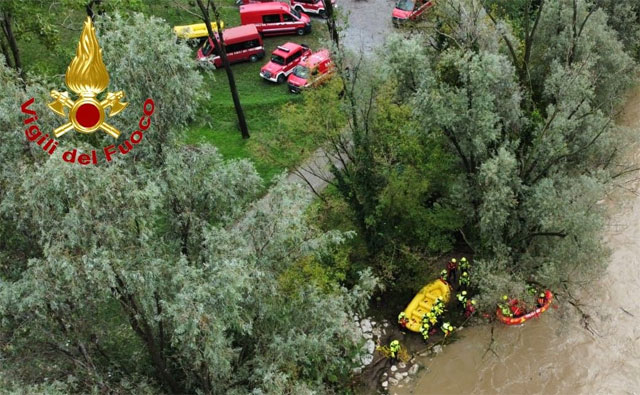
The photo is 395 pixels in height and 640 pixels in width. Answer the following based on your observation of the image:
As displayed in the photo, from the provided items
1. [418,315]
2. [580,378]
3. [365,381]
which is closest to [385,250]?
[418,315]

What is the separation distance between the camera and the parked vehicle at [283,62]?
32.4 metres

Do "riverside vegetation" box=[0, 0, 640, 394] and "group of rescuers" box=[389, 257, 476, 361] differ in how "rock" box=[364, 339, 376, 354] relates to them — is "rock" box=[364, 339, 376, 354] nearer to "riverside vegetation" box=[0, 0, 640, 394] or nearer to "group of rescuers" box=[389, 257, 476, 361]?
"group of rescuers" box=[389, 257, 476, 361]

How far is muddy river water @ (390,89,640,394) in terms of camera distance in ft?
69.7

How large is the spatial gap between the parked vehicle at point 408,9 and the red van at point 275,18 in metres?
5.23

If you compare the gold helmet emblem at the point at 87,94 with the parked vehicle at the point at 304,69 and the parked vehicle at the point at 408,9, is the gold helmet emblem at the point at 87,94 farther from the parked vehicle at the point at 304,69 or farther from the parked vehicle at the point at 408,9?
the parked vehicle at the point at 408,9

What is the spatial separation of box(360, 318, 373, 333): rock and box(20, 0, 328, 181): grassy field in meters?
7.12

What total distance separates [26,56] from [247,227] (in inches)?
969

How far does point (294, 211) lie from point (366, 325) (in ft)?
30.4

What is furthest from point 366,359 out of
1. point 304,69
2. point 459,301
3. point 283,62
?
point 283,62

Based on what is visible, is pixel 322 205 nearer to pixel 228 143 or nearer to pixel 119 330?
pixel 228 143

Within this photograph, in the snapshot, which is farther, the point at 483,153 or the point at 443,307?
the point at 443,307

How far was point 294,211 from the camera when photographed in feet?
Answer: 51.0

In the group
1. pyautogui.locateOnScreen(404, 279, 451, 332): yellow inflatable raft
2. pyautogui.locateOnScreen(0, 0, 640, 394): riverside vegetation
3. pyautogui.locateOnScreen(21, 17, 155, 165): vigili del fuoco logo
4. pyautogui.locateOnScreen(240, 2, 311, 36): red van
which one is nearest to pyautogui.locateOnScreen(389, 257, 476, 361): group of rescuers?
pyautogui.locateOnScreen(404, 279, 451, 332): yellow inflatable raft

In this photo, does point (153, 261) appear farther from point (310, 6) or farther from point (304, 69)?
point (310, 6)
